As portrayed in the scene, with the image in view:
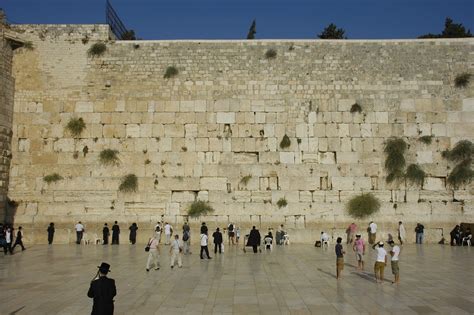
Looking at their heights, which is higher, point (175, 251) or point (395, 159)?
point (395, 159)

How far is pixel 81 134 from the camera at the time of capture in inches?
701

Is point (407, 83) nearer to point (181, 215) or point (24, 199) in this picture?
point (181, 215)

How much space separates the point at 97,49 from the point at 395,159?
1292cm

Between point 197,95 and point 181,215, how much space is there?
16.2 feet

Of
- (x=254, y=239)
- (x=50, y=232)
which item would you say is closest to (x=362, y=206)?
(x=254, y=239)

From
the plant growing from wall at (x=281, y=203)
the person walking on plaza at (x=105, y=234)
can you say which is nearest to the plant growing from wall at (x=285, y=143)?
the plant growing from wall at (x=281, y=203)

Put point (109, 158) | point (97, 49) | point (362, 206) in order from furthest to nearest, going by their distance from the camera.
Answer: point (97, 49) < point (109, 158) < point (362, 206)

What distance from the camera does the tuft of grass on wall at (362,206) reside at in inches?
671

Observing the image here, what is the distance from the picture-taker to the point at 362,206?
55.9 ft

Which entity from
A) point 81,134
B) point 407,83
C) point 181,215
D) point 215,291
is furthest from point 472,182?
point 81,134

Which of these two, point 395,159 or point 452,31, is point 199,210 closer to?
point 395,159

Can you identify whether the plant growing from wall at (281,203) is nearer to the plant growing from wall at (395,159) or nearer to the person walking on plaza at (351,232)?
the person walking on plaza at (351,232)

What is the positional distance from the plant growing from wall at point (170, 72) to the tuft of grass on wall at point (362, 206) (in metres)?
8.75

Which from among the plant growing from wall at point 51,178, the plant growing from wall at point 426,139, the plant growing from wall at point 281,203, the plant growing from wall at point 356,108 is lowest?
the plant growing from wall at point 281,203
